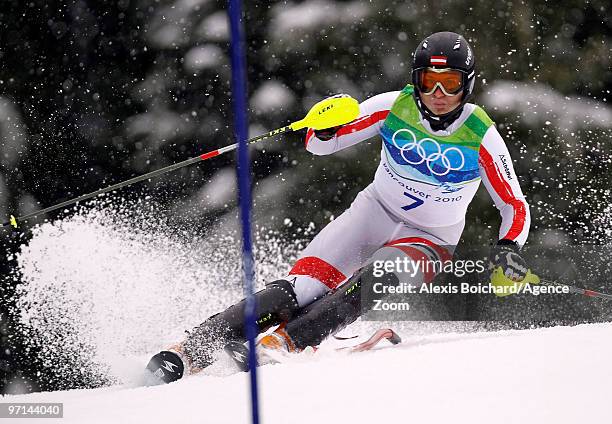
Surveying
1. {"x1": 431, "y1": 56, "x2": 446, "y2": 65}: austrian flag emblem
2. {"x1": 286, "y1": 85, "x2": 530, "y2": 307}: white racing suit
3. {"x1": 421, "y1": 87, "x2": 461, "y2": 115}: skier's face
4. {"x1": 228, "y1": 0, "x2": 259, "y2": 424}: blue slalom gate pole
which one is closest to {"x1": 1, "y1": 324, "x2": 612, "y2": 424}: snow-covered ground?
{"x1": 228, "y1": 0, "x2": 259, "y2": 424}: blue slalom gate pole

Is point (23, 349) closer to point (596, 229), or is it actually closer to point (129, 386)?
point (129, 386)

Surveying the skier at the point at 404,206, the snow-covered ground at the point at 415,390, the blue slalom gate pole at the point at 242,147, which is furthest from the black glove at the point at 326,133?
the blue slalom gate pole at the point at 242,147

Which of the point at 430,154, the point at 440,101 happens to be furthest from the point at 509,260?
the point at 440,101

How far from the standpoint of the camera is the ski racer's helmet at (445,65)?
8.93ft

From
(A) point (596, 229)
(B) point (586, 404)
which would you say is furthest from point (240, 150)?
(A) point (596, 229)

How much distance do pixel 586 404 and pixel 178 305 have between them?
3.17 m

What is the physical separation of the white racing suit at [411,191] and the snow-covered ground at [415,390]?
60 centimetres

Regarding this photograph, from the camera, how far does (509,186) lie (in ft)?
9.27

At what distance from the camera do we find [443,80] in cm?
275

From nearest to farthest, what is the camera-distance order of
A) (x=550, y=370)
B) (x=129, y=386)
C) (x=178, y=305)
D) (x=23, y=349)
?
(x=550, y=370) < (x=129, y=386) < (x=178, y=305) < (x=23, y=349)

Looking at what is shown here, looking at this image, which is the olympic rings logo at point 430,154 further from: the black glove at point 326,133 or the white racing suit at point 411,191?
the black glove at point 326,133

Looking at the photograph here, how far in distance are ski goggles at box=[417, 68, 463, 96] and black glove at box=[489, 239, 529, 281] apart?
23.6 inches

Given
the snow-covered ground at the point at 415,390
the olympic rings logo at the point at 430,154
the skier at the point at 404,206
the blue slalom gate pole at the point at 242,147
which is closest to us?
the blue slalom gate pole at the point at 242,147

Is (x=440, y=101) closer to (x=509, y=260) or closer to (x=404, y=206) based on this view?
(x=404, y=206)
